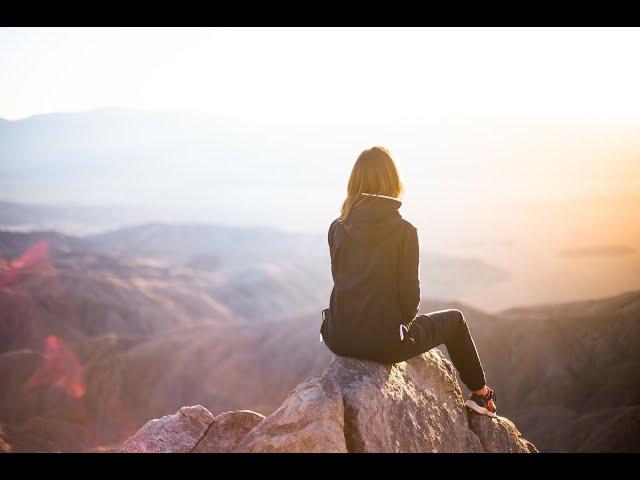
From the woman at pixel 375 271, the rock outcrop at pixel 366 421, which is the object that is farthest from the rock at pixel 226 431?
the woman at pixel 375 271

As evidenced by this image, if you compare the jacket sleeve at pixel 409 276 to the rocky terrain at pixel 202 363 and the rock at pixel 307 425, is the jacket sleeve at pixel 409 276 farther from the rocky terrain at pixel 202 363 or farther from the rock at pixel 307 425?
the rocky terrain at pixel 202 363

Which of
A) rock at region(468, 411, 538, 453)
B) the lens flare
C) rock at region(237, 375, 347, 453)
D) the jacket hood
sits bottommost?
the lens flare

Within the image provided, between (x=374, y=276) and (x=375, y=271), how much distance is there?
32 millimetres

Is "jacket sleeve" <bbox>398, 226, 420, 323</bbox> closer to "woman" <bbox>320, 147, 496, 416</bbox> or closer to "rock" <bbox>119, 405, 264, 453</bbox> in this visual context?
"woman" <bbox>320, 147, 496, 416</bbox>

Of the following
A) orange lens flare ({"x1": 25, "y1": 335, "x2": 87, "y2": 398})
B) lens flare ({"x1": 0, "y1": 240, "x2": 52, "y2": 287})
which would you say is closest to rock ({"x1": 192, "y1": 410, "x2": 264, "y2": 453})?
orange lens flare ({"x1": 25, "y1": 335, "x2": 87, "y2": 398})

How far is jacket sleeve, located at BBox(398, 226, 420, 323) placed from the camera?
12.8 ft

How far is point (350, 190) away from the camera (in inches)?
162

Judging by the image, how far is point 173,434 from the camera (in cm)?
530

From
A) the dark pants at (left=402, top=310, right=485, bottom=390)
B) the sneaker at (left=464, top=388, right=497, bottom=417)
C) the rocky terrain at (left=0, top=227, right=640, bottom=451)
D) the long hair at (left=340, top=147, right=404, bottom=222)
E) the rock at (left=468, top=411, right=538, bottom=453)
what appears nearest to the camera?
the long hair at (left=340, top=147, right=404, bottom=222)

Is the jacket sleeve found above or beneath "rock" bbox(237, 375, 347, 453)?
above

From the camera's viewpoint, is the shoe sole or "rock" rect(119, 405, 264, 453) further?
"rock" rect(119, 405, 264, 453)

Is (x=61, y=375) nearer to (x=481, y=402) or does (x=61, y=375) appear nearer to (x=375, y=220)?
(x=481, y=402)

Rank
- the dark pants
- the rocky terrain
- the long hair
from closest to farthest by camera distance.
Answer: the long hair → the dark pants → the rocky terrain

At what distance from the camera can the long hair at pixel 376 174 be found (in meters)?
4.02
